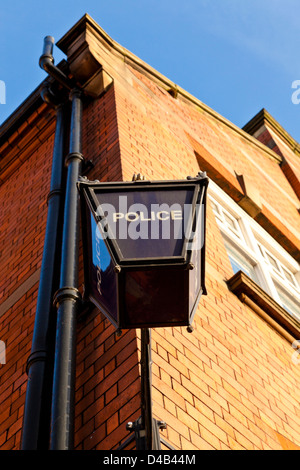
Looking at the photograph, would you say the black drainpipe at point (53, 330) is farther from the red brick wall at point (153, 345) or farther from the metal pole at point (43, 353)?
the red brick wall at point (153, 345)

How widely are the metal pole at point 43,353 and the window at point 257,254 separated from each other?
7.43ft

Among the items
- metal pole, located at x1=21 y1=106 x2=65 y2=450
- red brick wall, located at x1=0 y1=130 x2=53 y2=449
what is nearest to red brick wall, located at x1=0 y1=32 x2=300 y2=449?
red brick wall, located at x1=0 y1=130 x2=53 y2=449

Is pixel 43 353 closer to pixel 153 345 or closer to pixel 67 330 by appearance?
pixel 67 330

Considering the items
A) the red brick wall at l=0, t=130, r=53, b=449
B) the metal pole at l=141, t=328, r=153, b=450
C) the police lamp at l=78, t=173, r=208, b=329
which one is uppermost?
the red brick wall at l=0, t=130, r=53, b=449

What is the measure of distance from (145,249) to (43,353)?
5.06 feet

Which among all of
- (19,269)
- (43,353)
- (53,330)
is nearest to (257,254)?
(19,269)

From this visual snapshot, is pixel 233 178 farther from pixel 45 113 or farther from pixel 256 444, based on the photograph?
pixel 256 444

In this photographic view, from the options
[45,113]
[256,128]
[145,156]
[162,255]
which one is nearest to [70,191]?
[145,156]

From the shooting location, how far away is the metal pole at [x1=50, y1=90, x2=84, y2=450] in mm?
3371

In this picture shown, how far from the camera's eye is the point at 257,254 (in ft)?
24.8

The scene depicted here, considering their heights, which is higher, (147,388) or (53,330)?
(53,330)

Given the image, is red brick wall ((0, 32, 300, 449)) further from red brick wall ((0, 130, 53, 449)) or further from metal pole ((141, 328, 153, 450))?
metal pole ((141, 328, 153, 450))

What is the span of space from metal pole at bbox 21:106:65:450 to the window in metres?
2.26

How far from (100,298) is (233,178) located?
5.97 metres
